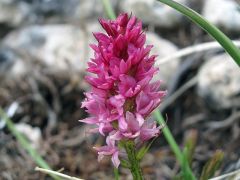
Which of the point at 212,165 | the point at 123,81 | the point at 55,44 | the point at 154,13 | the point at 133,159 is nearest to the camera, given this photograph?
the point at 123,81

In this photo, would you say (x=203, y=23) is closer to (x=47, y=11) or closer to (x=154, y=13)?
(x=154, y=13)

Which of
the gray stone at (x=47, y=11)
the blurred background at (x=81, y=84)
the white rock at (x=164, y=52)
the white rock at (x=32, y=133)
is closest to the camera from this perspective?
the blurred background at (x=81, y=84)

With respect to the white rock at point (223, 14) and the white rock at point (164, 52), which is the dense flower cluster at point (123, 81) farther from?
the white rock at point (223, 14)

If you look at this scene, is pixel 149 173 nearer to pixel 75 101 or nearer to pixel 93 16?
pixel 75 101


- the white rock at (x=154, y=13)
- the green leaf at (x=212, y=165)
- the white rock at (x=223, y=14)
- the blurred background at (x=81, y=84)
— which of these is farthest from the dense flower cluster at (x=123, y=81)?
the white rock at (x=154, y=13)

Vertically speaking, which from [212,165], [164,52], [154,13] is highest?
[154,13]

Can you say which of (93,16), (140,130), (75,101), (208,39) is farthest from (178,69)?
(140,130)

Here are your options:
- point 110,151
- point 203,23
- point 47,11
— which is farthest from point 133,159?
point 47,11
